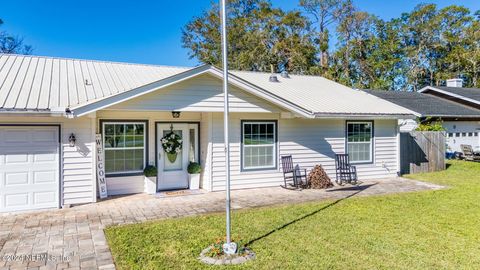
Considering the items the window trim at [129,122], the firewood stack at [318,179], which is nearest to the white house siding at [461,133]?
the firewood stack at [318,179]

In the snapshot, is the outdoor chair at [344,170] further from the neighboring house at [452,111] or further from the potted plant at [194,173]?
the neighboring house at [452,111]

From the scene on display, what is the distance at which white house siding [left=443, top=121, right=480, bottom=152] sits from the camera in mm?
18438

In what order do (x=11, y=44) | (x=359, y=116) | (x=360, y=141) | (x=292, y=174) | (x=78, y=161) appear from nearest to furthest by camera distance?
1. (x=78, y=161)
2. (x=292, y=174)
3. (x=359, y=116)
4. (x=360, y=141)
5. (x=11, y=44)

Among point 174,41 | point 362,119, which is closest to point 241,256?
point 362,119

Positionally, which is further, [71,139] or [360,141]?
[360,141]

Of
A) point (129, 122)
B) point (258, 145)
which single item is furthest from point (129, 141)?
point (258, 145)

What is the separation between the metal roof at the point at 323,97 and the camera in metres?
11.4

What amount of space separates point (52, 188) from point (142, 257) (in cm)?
417

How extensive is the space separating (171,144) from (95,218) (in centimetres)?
327

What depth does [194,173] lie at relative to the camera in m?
10.4

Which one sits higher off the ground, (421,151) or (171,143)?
(171,143)

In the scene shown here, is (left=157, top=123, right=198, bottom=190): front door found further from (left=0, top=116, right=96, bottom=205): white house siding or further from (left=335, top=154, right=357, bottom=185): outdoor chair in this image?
(left=335, top=154, right=357, bottom=185): outdoor chair

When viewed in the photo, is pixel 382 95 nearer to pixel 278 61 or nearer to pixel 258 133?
pixel 278 61

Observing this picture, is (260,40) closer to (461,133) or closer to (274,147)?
(461,133)
